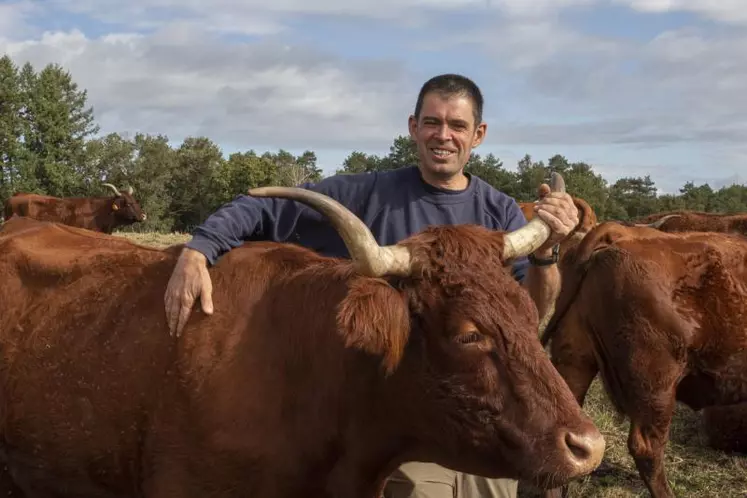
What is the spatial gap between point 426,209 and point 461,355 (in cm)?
144

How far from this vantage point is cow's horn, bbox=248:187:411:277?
9.37 feet

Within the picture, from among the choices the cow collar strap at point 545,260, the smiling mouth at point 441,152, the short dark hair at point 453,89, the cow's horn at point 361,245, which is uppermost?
the short dark hair at point 453,89

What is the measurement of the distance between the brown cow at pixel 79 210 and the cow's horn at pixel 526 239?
19.7m

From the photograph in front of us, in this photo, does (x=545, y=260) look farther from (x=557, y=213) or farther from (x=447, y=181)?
(x=447, y=181)

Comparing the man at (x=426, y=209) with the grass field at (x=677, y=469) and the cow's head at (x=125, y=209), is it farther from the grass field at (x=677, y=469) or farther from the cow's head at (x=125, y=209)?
the cow's head at (x=125, y=209)

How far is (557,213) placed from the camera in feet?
11.5

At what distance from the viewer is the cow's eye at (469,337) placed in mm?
2805

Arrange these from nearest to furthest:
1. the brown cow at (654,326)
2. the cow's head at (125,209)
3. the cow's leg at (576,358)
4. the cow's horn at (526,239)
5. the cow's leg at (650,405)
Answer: the cow's horn at (526,239)
the cow's leg at (650,405)
the brown cow at (654,326)
the cow's leg at (576,358)
the cow's head at (125,209)

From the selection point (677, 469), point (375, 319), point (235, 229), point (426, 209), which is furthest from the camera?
point (677, 469)

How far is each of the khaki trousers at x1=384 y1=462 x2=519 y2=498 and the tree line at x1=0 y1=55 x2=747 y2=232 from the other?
37.7m

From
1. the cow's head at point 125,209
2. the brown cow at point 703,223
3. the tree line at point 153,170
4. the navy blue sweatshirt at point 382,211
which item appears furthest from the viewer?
the tree line at point 153,170

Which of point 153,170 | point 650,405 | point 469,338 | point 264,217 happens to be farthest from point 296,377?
point 153,170

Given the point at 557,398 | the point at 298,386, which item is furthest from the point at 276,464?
the point at 557,398

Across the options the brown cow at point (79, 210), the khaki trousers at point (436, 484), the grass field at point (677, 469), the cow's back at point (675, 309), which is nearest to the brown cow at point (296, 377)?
the khaki trousers at point (436, 484)
